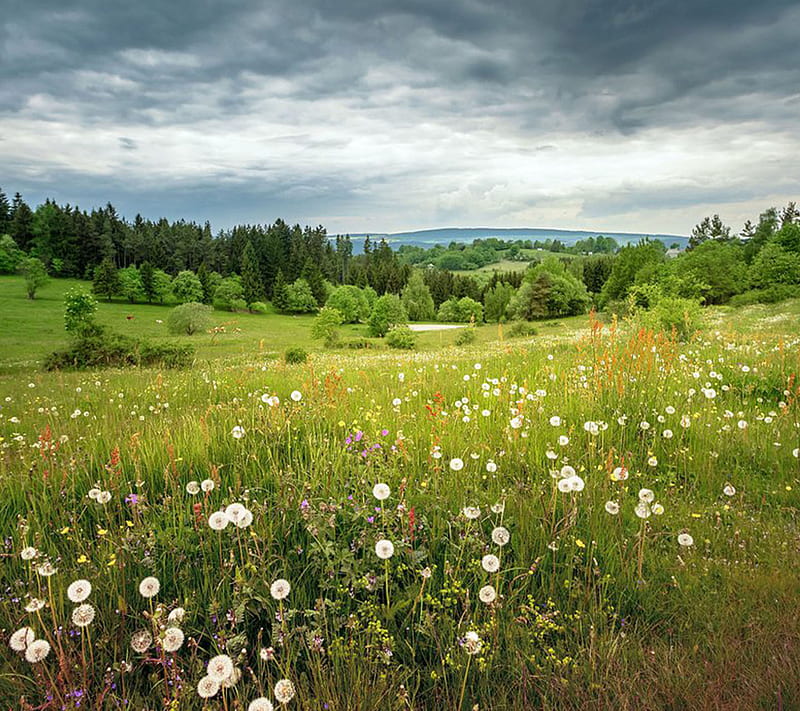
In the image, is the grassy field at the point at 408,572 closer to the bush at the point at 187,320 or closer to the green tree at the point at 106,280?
the bush at the point at 187,320

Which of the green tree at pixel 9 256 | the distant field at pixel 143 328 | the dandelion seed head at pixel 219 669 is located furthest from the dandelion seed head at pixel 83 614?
the green tree at pixel 9 256

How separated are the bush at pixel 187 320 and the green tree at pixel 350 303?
115 feet

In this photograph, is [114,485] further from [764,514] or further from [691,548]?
[764,514]

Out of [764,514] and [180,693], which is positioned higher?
[180,693]

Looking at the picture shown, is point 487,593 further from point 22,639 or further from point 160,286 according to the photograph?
point 160,286

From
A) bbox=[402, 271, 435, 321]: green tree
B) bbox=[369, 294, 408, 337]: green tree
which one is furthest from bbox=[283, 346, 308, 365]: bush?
bbox=[402, 271, 435, 321]: green tree

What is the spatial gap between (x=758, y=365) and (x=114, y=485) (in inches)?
356

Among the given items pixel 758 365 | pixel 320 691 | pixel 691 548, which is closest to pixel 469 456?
pixel 691 548

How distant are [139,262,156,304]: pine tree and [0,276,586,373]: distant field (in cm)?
233

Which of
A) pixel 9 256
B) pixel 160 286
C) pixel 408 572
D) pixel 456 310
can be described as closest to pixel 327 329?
pixel 408 572

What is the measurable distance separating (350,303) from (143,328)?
4241cm

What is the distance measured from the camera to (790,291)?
2036 inches

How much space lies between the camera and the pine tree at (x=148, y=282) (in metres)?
83.0

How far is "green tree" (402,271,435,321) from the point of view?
370 feet
